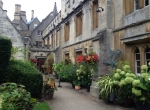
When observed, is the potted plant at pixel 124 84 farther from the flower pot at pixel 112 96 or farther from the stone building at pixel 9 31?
the stone building at pixel 9 31

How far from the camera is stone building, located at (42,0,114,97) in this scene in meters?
9.49

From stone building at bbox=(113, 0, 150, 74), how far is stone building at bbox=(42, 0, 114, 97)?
488 millimetres

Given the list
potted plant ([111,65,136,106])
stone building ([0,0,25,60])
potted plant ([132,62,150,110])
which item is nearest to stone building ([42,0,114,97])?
potted plant ([111,65,136,106])

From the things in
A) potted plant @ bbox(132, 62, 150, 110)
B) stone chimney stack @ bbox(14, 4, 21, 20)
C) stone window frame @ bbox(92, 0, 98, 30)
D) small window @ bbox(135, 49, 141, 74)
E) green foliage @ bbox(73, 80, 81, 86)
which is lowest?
green foliage @ bbox(73, 80, 81, 86)

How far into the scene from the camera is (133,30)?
26.5ft

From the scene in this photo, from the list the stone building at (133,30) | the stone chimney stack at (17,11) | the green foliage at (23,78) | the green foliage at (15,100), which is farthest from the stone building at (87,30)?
the stone chimney stack at (17,11)

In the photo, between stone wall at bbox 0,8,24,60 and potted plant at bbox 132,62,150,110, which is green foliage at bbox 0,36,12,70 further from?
stone wall at bbox 0,8,24,60

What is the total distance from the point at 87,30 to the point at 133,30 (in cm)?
566

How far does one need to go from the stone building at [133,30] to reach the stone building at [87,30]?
19.2 inches

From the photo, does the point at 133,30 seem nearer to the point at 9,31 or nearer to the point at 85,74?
the point at 85,74

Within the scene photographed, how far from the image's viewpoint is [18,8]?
3762cm

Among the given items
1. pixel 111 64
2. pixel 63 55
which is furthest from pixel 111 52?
pixel 63 55

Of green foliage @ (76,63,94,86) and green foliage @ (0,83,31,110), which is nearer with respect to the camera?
green foliage @ (0,83,31,110)

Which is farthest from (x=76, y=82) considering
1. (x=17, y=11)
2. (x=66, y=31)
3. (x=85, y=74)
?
(x=17, y=11)
